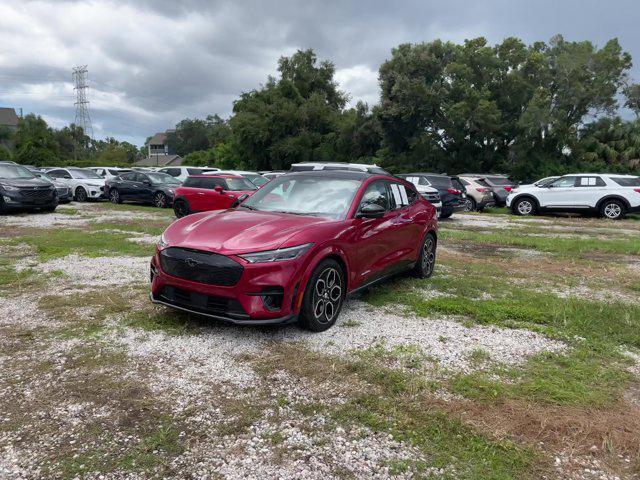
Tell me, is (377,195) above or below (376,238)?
above

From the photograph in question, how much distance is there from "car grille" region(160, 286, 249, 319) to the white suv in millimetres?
16912

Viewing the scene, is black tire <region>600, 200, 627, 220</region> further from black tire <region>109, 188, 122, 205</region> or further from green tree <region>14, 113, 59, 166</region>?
green tree <region>14, 113, 59, 166</region>

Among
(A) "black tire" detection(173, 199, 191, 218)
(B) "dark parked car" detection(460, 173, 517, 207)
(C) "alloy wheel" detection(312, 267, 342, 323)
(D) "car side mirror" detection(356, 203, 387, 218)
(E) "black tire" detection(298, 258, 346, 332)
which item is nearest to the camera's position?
(E) "black tire" detection(298, 258, 346, 332)

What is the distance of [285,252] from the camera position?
14.2 feet

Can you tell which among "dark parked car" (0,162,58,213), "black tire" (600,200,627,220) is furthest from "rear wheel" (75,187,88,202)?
"black tire" (600,200,627,220)

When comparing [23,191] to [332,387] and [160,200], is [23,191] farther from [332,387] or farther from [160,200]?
[332,387]

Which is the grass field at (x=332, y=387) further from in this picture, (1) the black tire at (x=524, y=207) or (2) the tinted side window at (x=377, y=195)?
(1) the black tire at (x=524, y=207)

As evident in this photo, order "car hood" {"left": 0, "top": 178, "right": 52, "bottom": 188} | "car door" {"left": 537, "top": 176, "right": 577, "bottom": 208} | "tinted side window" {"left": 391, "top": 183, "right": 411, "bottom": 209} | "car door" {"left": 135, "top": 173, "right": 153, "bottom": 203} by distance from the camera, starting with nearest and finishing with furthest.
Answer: "tinted side window" {"left": 391, "top": 183, "right": 411, "bottom": 209}
"car hood" {"left": 0, "top": 178, "right": 52, "bottom": 188}
"car door" {"left": 537, "top": 176, "right": 577, "bottom": 208}
"car door" {"left": 135, "top": 173, "right": 153, "bottom": 203}

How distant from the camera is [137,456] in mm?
2750

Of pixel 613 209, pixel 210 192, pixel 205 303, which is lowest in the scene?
pixel 205 303

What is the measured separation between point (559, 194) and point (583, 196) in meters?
0.81

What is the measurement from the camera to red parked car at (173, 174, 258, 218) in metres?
14.6

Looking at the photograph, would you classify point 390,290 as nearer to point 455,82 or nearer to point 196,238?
point 196,238

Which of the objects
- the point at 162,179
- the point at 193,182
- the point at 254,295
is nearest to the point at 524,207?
the point at 193,182
